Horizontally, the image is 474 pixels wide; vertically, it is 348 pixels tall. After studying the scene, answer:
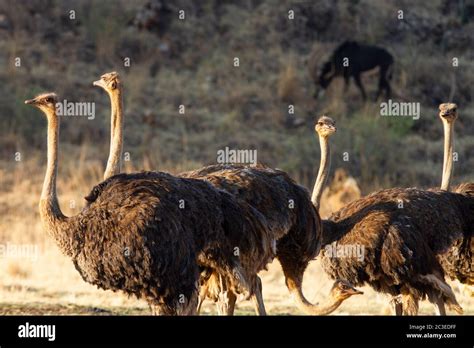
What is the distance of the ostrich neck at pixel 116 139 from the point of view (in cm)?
1016

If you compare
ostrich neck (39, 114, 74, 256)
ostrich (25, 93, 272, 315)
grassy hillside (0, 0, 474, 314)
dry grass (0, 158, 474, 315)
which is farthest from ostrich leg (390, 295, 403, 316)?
grassy hillside (0, 0, 474, 314)

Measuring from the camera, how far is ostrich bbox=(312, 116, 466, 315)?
1029 centimetres

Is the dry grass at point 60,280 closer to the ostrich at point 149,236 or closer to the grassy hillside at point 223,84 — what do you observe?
the grassy hillside at point 223,84

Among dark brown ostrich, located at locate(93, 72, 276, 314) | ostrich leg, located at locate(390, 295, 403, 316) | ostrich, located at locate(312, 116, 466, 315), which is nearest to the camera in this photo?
dark brown ostrich, located at locate(93, 72, 276, 314)

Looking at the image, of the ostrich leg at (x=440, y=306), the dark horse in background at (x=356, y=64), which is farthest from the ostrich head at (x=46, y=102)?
the dark horse in background at (x=356, y=64)

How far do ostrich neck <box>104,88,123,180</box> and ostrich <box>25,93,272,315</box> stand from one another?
2.72 ft

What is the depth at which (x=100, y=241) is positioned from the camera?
29.2 feet

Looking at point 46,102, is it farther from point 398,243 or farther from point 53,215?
point 398,243

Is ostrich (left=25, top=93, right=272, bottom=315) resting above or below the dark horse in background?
below

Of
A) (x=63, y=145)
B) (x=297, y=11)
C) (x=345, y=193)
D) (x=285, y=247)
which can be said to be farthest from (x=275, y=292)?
(x=297, y=11)

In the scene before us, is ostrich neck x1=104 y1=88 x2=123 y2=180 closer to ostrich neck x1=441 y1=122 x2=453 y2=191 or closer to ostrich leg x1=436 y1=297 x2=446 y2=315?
ostrich leg x1=436 y1=297 x2=446 y2=315

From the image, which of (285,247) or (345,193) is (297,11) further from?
(285,247)

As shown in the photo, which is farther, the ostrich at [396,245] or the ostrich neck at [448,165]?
the ostrich neck at [448,165]

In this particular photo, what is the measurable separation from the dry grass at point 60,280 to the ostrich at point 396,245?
0.40 m
